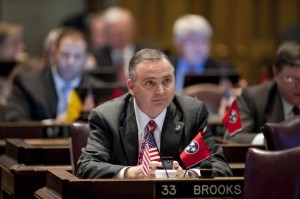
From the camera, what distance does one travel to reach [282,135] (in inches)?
207

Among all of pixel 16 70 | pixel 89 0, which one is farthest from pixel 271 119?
pixel 89 0

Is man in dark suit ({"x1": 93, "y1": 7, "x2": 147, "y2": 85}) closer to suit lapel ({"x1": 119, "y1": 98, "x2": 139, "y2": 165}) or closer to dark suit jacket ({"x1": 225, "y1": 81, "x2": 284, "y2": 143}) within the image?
dark suit jacket ({"x1": 225, "y1": 81, "x2": 284, "y2": 143})

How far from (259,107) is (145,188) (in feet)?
7.34

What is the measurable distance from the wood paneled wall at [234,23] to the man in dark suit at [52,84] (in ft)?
15.3

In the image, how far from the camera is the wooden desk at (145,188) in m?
4.73

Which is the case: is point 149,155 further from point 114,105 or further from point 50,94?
point 50,94

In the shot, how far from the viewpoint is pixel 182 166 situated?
5.40 meters

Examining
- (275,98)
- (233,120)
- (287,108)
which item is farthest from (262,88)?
(233,120)

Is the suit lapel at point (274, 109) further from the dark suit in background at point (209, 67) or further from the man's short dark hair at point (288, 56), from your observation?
the dark suit in background at point (209, 67)

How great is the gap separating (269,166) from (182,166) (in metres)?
0.92

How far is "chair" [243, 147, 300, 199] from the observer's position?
4523 millimetres

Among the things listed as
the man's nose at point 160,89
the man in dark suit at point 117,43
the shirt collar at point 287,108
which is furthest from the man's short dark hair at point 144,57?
the man in dark suit at point 117,43

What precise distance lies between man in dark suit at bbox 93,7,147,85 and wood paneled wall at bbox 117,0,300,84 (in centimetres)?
148

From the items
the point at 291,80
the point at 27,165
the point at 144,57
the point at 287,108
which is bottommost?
→ the point at 27,165
